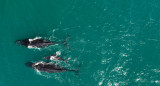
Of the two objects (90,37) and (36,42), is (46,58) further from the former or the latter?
(90,37)

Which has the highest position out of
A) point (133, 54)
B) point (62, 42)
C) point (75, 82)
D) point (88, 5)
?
point (88, 5)

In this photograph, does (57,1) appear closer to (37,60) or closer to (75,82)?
(37,60)

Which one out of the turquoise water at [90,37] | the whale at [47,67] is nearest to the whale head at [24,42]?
the turquoise water at [90,37]

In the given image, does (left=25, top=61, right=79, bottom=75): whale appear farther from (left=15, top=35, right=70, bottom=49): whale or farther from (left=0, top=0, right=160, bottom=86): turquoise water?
(left=15, top=35, right=70, bottom=49): whale

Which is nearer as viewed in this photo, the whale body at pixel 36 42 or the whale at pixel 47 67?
the whale body at pixel 36 42

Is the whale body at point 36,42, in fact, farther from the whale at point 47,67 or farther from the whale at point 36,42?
the whale at point 47,67

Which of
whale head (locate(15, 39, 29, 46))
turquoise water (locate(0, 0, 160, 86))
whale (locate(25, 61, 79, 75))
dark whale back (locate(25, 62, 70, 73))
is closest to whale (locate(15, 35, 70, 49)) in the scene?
whale head (locate(15, 39, 29, 46))

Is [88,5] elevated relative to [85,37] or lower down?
elevated

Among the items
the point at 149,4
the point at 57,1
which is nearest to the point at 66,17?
the point at 57,1
